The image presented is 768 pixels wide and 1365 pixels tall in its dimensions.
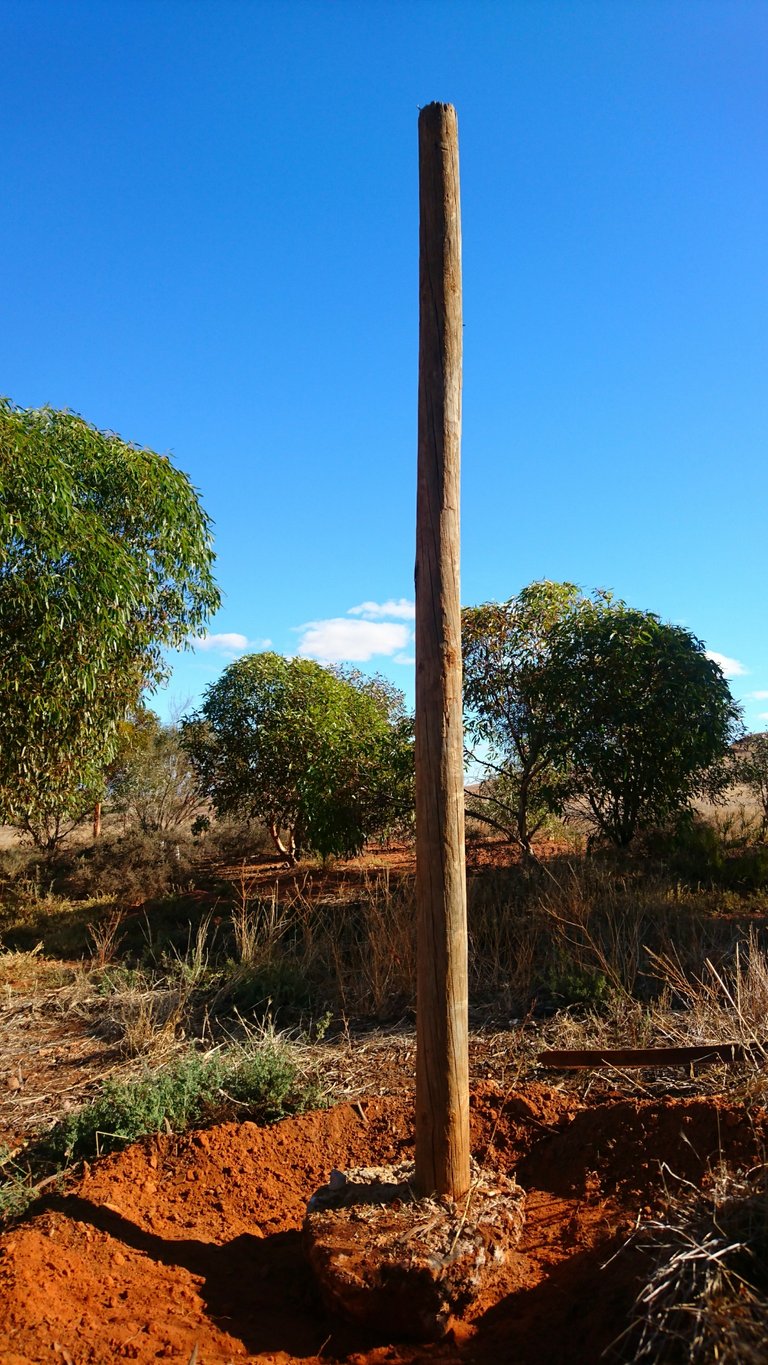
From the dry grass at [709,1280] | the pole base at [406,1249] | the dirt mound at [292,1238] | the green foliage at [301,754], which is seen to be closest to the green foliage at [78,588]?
the green foliage at [301,754]

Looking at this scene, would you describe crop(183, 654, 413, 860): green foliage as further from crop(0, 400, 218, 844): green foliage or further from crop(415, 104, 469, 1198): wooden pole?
crop(415, 104, 469, 1198): wooden pole

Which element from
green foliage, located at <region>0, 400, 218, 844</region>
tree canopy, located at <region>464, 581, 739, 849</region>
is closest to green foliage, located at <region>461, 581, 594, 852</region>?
tree canopy, located at <region>464, 581, 739, 849</region>

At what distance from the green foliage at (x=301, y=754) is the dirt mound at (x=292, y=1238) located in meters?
5.87

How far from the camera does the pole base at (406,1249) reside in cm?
299

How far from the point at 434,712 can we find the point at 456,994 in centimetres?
102

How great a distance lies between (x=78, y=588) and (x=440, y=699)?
5461mm

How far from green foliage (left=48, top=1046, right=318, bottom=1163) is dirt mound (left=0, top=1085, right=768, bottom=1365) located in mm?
211

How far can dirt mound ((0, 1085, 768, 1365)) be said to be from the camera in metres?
2.87

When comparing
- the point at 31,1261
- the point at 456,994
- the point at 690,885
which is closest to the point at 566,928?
the point at 690,885

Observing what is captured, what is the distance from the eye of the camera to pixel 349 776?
10.5 metres

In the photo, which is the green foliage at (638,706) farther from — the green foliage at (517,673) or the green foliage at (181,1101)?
the green foliage at (181,1101)

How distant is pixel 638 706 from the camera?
31.8 feet

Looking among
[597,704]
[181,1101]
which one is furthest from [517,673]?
[181,1101]

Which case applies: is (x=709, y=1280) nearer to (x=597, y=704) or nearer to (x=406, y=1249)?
(x=406, y=1249)
